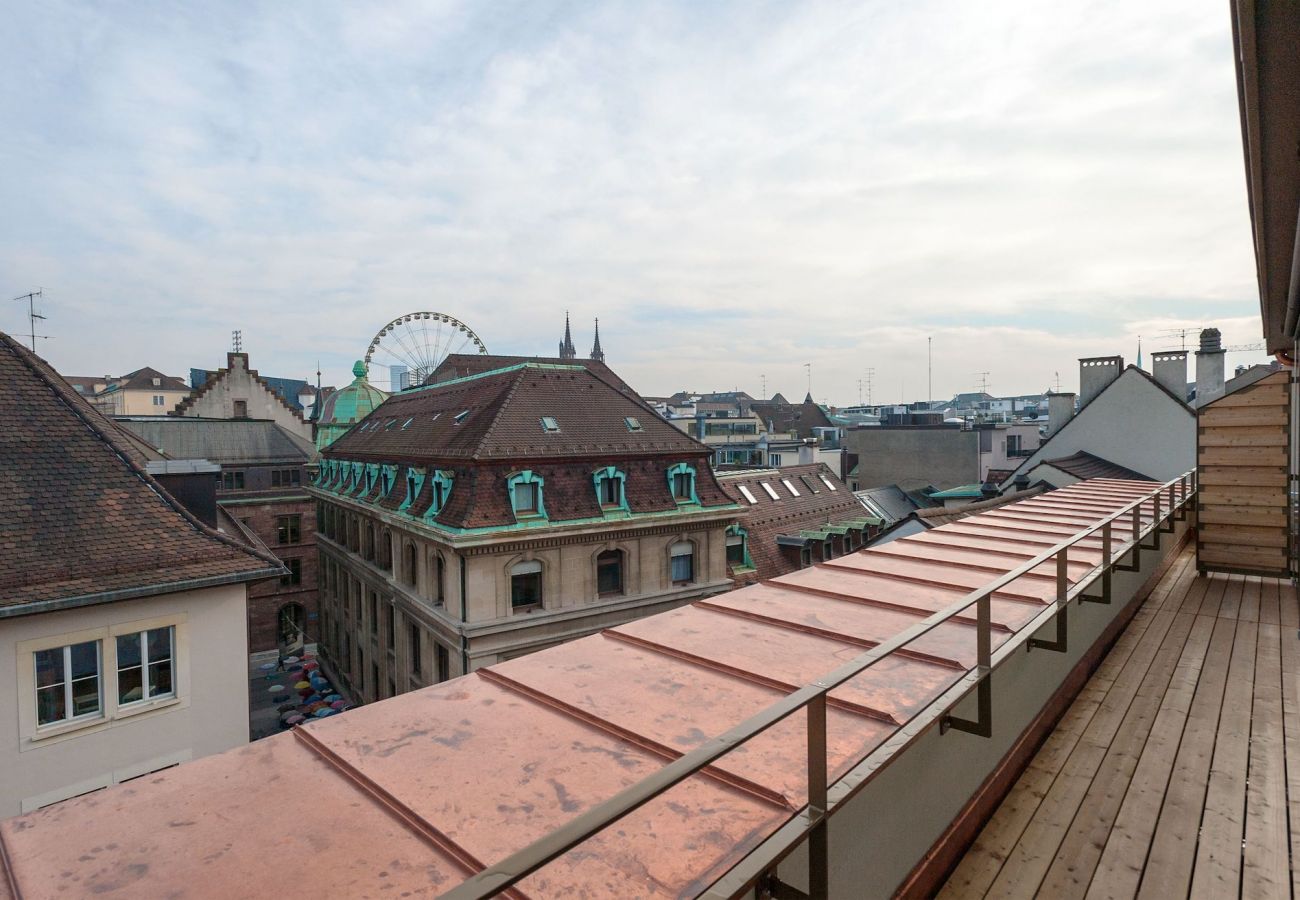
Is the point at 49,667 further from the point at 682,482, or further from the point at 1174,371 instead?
the point at 1174,371

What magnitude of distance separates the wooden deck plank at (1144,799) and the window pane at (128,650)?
1533 cm

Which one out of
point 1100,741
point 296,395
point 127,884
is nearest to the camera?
point 127,884

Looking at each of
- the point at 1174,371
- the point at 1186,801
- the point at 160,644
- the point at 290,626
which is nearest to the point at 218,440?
the point at 290,626

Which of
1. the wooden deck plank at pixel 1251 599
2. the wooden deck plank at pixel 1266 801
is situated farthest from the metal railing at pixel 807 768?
the wooden deck plank at pixel 1251 599

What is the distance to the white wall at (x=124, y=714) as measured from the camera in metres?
11.5

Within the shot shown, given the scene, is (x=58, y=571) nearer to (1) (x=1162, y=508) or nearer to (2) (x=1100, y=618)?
(2) (x=1100, y=618)

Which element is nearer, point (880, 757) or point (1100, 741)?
point (880, 757)

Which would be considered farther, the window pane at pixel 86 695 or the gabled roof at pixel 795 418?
the gabled roof at pixel 795 418

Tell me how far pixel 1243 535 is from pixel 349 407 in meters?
47.1

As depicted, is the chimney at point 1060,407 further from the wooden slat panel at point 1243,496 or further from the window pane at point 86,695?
the window pane at point 86,695

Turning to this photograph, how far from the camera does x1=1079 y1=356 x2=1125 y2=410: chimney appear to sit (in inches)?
1132

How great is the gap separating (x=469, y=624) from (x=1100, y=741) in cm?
1739

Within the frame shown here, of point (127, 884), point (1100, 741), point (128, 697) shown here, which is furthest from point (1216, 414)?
point (128, 697)

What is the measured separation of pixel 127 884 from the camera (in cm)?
241
